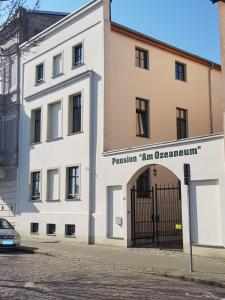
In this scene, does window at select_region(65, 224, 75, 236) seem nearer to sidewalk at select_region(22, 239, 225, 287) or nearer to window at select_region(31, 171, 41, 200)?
sidewalk at select_region(22, 239, 225, 287)

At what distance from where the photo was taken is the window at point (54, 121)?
24.6 metres

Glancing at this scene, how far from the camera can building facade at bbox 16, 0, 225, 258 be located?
19.5 metres

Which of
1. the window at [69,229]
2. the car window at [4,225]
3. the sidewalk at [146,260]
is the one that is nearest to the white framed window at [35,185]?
the window at [69,229]

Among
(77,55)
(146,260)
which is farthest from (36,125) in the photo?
(146,260)

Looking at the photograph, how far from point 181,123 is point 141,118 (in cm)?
335

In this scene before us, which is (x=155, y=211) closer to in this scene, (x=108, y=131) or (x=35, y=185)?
(x=108, y=131)

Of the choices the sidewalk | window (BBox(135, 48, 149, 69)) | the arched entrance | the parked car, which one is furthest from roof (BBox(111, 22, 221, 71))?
the parked car

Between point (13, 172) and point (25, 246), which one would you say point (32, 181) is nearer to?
point (13, 172)

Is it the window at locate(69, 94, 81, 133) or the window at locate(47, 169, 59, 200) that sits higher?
the window at locate(69, 94, 81, 133)

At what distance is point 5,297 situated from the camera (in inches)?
358

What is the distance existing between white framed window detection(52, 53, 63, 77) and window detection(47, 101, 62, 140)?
165cm

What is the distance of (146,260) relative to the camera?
49.5ft

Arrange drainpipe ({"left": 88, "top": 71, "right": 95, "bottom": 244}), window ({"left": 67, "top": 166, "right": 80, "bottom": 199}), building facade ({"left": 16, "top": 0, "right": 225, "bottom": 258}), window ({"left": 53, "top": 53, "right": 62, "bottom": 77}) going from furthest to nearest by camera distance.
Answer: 1. window ({"left": 53, "top": 53, "right": 62, "bottom": 77})
2. window ({"left": 67, "top": 166, "right": 80, "bottom": 199})
3. drainpipe ({"left": 88, "top": 71, "right": 95, "bottom": 244})
4. building facade ({"left": 16, "top": 0, "right": 225, "bottom": 258})

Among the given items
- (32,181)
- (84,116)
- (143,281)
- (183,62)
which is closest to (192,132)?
(183,62)
